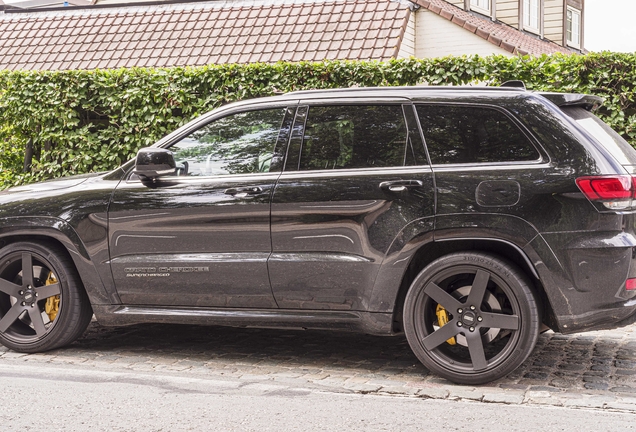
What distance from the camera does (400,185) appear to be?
18.2ft

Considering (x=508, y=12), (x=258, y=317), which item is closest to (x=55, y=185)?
(x=258, y=317)

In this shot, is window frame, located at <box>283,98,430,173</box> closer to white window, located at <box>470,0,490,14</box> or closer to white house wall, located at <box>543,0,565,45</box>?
white window, located at <box>470,0,490,14</box>

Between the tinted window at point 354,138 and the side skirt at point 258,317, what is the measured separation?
0.99m

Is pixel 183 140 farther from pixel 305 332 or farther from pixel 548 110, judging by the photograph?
pixel 548 110

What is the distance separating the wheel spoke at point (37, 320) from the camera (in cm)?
648

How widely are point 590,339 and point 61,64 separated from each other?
12894mm

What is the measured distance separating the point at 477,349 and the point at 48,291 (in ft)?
10.5

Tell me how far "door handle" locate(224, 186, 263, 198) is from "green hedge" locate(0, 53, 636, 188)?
4286mm

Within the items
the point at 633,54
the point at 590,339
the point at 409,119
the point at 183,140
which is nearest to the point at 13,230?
the point at 183,140

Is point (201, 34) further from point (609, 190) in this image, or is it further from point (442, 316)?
point (609, 190)

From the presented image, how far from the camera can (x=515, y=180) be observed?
5.35 m

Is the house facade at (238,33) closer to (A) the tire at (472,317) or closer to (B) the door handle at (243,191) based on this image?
(B) the door handle at (243,191)

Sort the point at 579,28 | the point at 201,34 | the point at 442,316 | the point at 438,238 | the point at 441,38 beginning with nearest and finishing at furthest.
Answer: the point at 438,238 → the point at 442,316 → the point at 441,38 → the point at 201,34 → the point at 579,28

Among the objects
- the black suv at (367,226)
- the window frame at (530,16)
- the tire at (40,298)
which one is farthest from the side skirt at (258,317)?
the window frame at (530,16)
